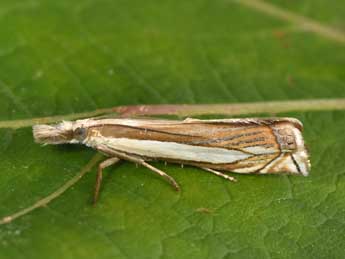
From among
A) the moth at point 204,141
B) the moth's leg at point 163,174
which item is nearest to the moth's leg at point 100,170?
the moth at point 204,141

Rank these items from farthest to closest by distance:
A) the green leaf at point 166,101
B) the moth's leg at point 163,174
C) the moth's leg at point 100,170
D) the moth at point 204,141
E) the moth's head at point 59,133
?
1. the moth at point 204,141
2. the moth's head at point 59,133
3. the moth's leg at point 163,174
4. the moth's leg at point 100,170
5. the green leaf at point 166,101

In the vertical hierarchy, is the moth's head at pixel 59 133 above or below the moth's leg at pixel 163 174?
above

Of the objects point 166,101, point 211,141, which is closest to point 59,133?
point 166,101

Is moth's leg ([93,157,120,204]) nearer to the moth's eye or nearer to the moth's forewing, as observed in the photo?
the moth's forewing

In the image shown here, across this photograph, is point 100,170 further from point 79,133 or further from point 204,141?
point 204,141

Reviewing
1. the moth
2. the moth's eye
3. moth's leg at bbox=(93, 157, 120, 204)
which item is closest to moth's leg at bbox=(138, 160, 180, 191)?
the moth

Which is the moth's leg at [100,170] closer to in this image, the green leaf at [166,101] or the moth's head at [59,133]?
the green leaf at [166,101]
